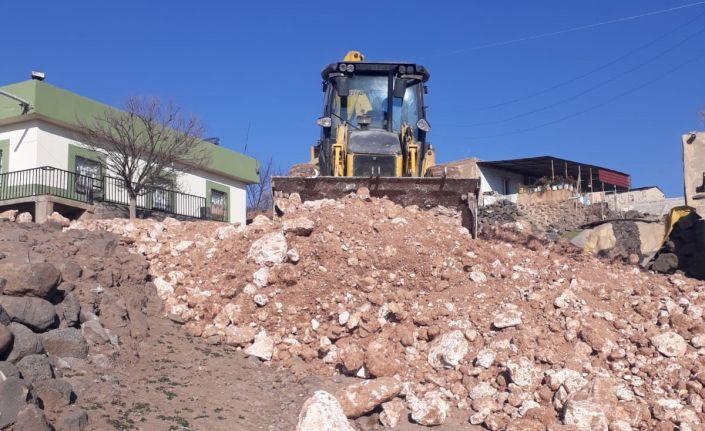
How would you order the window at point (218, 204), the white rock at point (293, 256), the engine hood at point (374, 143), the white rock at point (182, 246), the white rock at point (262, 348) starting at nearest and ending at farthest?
the white rock at point (262, 348), the white rock at point (293, 256), the white rock at point (182, 246), the engine hood at point (374, 143), the window at point (218, 204)

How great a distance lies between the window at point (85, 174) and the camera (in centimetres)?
1842

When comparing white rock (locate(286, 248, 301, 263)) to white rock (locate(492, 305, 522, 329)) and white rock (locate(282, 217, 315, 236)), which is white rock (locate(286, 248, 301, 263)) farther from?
white rock (locate(492, 305, 522, 329))

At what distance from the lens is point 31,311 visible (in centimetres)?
644

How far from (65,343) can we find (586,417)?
4524 mm

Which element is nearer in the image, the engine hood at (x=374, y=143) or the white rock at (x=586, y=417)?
the white rock at (x=586, y=417)

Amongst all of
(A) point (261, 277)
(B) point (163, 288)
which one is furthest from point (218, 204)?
(A) point (261, 277)

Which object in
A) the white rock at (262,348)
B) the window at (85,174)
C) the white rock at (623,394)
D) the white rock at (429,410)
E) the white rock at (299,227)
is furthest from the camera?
the window at (85,174)

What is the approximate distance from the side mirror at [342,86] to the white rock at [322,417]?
248 inches

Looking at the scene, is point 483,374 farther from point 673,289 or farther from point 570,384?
point 673,289

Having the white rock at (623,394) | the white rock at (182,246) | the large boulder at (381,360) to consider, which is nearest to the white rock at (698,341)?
the white rock at (623,394)

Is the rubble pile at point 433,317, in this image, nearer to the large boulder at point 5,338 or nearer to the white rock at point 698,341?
the white rock at point 698,341

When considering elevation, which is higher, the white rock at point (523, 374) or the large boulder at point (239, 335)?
the large boulder at point (239, 335)

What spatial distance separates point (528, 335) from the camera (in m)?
7.34

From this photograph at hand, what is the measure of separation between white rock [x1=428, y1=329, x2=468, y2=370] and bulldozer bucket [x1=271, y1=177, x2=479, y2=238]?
283cm
